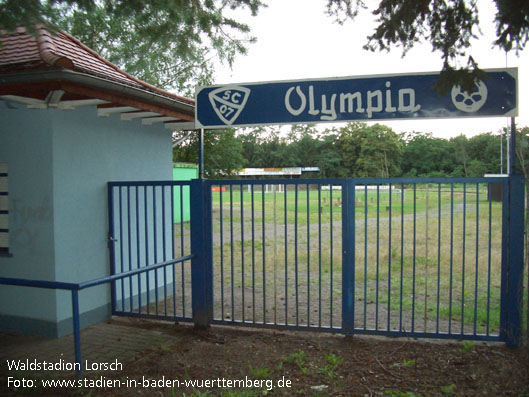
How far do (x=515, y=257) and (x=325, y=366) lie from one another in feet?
7.50

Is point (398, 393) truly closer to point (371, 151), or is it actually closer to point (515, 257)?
point (515, 257)

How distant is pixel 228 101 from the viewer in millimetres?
4828

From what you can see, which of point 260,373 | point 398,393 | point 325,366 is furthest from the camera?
point 325,366

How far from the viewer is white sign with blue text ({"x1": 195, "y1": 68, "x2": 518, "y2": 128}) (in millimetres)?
4176

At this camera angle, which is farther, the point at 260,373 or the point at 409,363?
the point at 409,363

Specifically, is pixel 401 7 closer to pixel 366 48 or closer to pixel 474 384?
pixel 366 48

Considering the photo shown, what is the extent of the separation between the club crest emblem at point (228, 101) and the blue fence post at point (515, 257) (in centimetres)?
304

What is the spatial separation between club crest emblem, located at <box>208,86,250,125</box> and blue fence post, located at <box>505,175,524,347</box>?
Answer: 3038mm

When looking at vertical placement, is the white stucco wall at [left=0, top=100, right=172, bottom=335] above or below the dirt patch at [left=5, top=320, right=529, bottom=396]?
above

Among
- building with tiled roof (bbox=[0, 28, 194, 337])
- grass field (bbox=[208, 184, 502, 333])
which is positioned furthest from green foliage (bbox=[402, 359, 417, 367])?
building with tiled roof (bbox=[0, 28, 194, 337])

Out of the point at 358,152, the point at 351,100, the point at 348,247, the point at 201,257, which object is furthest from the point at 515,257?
the point at 358,152

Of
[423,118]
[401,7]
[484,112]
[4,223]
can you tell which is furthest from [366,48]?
[4,223]

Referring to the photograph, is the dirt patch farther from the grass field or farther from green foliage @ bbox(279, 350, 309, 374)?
the grass field

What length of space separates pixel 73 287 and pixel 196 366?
1.46 m
